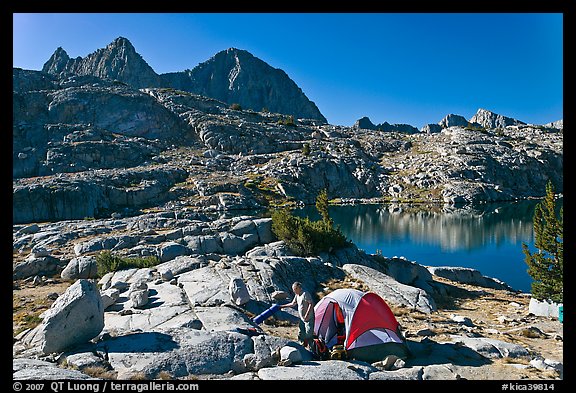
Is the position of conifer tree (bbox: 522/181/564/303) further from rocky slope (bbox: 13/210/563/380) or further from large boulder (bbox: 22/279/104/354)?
large boulder (bbox: 22/279/104/354)

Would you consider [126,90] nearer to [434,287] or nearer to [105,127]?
[105,127]

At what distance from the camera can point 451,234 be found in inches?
2149

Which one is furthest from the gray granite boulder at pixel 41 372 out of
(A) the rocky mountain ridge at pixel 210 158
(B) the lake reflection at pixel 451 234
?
(A) the rocky mountain ridge at pixel 210 158

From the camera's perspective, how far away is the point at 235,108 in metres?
134

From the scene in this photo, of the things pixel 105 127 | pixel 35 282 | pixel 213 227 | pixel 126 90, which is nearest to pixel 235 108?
pixel 126 90

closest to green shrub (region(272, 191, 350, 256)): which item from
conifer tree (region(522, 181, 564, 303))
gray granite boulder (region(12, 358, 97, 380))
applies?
conifer tree (region(522, 181, 564, 303))

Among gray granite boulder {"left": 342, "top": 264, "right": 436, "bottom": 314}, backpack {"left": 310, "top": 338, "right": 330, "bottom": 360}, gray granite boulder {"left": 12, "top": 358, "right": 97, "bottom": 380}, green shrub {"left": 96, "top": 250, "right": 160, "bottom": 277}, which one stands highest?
gray granite boulder {"left": 12, "top": 358, "right": 97, "bottom": 380}

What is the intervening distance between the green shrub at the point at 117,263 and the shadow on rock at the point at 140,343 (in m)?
11.5

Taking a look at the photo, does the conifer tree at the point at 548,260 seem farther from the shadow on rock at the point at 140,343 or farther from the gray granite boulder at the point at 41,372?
the gray granite boulder at the point at 41,372

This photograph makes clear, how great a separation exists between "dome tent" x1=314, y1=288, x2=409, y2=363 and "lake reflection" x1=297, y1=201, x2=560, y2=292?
946 inches

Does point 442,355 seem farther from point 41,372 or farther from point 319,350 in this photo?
point 41,372

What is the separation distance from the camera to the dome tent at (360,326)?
11031 mm

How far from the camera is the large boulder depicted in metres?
9.51
